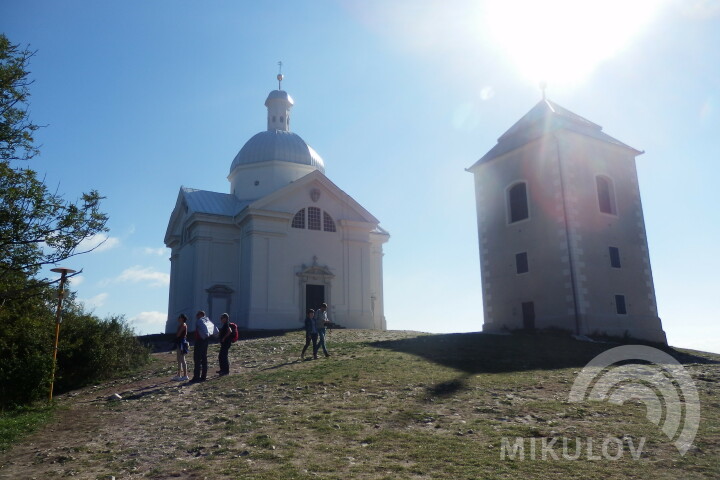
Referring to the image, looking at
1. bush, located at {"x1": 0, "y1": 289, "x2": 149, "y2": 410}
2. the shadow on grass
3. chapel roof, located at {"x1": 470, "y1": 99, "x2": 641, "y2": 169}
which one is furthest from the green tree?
chapel roof, located at {"x1": 470, "y1": 99, "x2": 641, "y2": 169}

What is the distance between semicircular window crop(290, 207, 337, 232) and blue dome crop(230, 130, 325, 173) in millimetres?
5577

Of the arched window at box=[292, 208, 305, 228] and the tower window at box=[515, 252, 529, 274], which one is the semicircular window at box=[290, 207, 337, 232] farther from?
the tower window at box=[515, 252, 529, 274]

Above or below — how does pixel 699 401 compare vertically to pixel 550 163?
below

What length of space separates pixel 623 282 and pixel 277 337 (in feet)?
53.2

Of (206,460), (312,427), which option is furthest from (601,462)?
(206,460)

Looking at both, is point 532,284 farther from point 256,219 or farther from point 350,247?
point 256,219

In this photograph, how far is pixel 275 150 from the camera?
35.3 m

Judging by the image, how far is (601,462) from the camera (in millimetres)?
7367

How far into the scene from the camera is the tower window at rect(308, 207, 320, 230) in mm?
31112

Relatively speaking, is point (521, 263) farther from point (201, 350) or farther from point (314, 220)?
point (201, 350)

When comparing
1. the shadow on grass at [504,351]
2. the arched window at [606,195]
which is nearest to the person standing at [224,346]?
the shadow on grass at [504,351]

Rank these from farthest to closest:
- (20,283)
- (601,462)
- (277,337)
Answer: (277,337)
(20,283)
(601,462)

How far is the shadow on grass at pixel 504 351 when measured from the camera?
15.9m

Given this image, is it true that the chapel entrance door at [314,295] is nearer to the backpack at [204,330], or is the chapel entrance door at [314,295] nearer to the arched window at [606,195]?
the arched window at [606,195]
